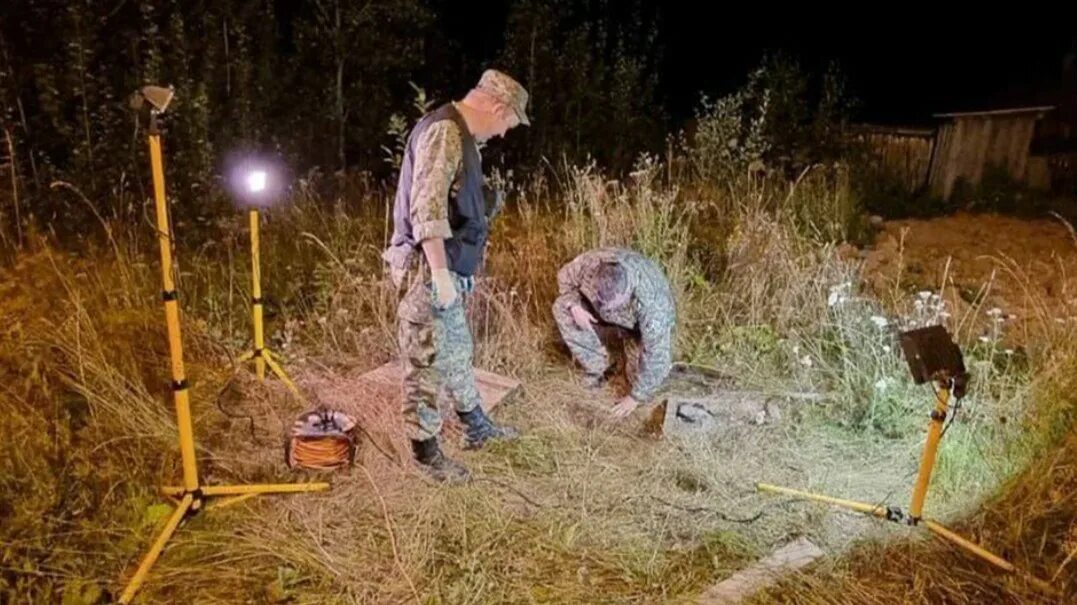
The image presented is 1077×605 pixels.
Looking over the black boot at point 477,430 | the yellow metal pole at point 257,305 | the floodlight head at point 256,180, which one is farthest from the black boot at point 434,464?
the floodlight head at point 256,180

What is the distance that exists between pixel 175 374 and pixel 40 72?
482 cm

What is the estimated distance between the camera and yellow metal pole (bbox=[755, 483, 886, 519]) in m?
3.44

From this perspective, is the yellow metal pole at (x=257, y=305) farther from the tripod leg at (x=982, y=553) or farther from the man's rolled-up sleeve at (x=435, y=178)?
the tripod leg at (x=982, y=553)

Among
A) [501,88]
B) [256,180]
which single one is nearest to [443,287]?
[501,88]

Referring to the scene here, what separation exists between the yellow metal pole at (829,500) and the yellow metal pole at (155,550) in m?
2.53

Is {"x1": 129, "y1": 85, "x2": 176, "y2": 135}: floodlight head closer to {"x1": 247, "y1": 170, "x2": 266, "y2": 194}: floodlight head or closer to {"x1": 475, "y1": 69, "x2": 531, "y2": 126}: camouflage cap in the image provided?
{"x1": 247, "y1": 170, "x2": 266, "y2": 194}: floodlight head

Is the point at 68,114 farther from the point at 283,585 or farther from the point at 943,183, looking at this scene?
the point at 943,183

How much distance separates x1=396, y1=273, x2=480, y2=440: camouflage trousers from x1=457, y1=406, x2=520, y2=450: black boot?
33 cm

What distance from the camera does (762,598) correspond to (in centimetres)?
306

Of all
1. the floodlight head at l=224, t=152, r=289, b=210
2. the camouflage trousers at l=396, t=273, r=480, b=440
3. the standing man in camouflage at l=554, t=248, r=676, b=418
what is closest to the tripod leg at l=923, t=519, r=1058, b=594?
the standing man in camouflage at l=554, t=248, r=676, b=418

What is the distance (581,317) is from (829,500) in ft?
5.77

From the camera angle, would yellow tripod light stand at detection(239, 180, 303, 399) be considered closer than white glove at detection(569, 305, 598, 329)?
Yes

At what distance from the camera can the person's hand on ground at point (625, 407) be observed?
456 centimetres

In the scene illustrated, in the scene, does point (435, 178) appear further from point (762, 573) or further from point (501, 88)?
point (762, 573)
